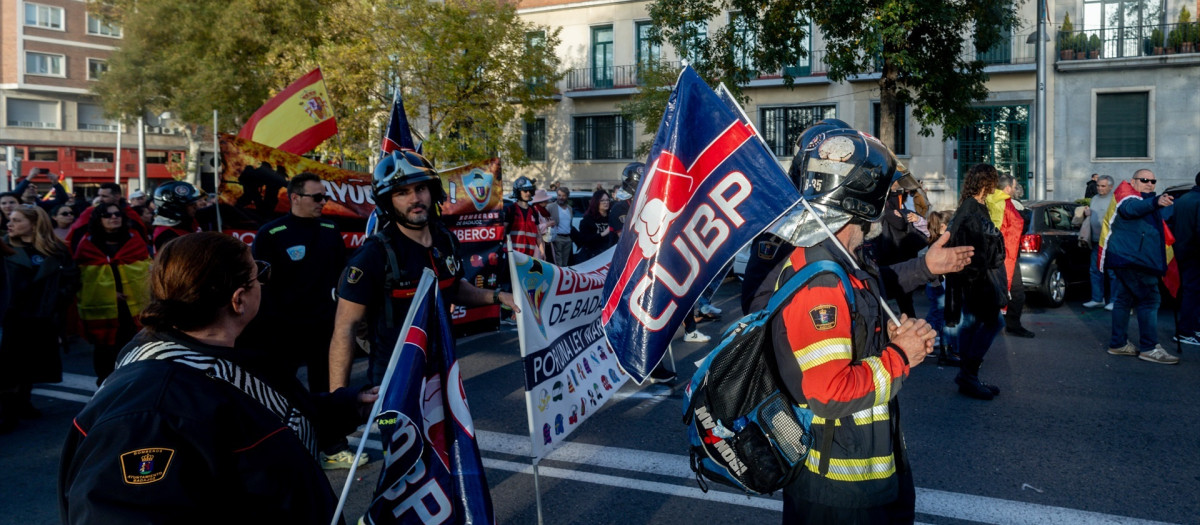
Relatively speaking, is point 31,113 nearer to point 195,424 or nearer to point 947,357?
point 947,357

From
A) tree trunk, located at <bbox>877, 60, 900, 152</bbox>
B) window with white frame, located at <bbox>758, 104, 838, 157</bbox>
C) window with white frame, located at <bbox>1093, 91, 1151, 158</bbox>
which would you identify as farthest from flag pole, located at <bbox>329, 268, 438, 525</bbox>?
window with white frame, located at <bbox>1093, 91, 1151, 158</bbox>

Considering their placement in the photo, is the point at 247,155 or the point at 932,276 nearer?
the point at 932,276

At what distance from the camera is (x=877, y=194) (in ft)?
8.99

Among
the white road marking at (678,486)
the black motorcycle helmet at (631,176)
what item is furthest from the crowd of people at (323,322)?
the black motorcycle helmet at (631,176)

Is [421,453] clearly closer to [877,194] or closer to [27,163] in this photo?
[877,194]

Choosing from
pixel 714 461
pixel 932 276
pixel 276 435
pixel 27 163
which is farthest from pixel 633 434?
pixel 27 163

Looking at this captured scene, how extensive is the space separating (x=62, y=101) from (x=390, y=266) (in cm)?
6058

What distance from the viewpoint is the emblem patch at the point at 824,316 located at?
8.07 feet

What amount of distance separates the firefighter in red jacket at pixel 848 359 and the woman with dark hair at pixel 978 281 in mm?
4612

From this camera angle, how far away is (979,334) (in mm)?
6871

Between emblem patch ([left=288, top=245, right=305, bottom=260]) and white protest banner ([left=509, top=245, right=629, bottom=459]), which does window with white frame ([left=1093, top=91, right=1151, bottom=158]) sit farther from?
emblem patch ([left=288, top=245, right=305, bottom=260])

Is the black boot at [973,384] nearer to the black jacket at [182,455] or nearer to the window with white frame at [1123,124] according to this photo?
the black jacket at [182,455]

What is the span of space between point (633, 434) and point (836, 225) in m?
3.69

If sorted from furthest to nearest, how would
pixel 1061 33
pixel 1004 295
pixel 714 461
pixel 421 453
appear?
pixel 1061 33
pixel 1004 295
pixel 421 453
pixel 714 461
